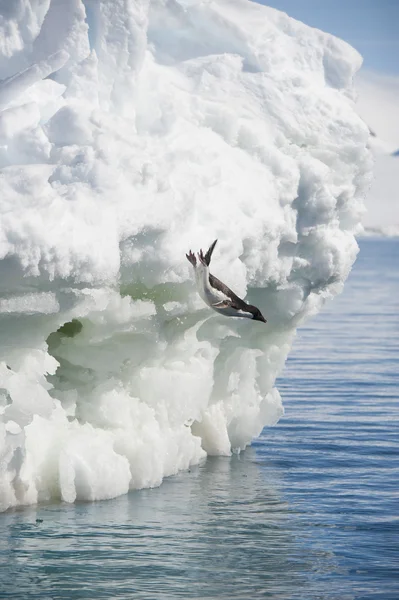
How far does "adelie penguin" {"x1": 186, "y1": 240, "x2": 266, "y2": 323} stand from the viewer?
1305cm

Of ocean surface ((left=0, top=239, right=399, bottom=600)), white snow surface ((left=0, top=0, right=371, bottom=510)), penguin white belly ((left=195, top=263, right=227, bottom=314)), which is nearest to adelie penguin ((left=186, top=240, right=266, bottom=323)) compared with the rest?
penguin white belly ((left=195, top=263, right=227, bottom=314))

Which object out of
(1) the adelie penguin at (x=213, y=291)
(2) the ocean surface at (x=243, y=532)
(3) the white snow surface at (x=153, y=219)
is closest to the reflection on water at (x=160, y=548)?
(2) the ocean surface at (x=243, y=532)

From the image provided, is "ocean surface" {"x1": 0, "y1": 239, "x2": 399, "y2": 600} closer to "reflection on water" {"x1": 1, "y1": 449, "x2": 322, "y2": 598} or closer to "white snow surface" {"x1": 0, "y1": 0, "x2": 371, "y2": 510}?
"reflection on water" {"x1": 1, "y1": 449, "x2": 322, "y2": 598}

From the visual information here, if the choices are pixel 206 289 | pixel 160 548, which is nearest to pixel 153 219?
pixel 206 289

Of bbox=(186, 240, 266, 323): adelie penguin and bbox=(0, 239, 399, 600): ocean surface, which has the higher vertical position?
bbox=(186, 240, 266, 323): adelie penguin

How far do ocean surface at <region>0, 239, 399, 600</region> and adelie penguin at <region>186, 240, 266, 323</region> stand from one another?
2.33m

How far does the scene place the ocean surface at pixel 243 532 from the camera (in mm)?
11578

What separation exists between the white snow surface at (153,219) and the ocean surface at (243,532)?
59cm

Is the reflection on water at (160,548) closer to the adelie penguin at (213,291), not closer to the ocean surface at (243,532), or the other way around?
the ocean surface at (243,532)

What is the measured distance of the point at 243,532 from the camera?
13391 mm

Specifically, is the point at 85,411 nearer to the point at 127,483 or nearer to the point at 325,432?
the point at 127,483

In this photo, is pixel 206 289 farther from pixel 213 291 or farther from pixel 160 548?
pixel 160 548

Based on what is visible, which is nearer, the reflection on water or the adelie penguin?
Answer: the reflection on water

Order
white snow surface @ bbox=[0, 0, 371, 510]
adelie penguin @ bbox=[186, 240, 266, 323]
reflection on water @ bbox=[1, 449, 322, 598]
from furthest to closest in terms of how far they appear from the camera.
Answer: adelie penguin @ bbox=[186, 240, 266, 323] → white snow surface @ bbox=[0, 0, 371, 510] → reflection on water @ bbox=[1, 449, 322, 598]
